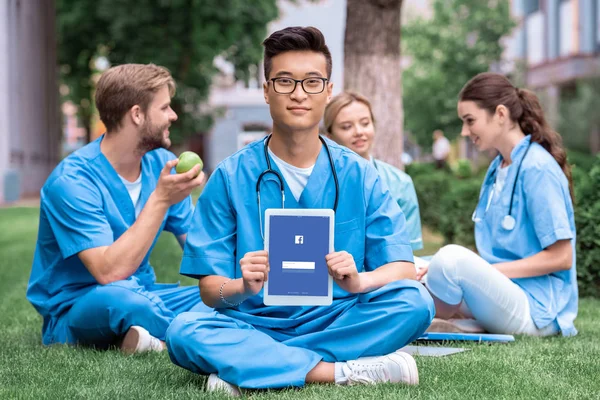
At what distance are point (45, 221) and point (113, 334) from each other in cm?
73

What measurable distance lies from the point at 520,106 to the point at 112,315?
2.69 m

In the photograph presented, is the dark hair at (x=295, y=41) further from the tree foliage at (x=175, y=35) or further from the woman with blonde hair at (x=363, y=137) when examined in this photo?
the tree foliage at (x=175, y=35)

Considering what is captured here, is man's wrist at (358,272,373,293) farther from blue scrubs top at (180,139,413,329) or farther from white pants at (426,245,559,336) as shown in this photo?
white pants at (426,245,559,336)

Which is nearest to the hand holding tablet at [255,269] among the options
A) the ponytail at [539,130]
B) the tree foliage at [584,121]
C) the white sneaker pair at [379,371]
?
the white sneaker pair at [379,371]

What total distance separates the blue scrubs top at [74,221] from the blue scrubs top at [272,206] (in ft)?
3.86

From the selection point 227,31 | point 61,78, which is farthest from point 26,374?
point 61,78

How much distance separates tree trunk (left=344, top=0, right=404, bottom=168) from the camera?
9.52 m

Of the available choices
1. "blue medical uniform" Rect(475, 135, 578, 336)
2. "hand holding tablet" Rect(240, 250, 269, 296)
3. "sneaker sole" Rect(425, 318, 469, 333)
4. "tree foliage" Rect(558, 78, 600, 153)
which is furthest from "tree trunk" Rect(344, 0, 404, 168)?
"tree foliage" Rect(558, 78, 600, 153)

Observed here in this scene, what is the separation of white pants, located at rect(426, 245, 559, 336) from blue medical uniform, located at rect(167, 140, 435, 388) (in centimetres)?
133

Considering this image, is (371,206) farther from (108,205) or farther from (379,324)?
(108,205)

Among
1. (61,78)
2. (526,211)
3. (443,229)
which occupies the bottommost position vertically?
(443,229)

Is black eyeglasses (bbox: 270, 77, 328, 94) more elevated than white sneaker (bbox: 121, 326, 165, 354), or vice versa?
black eyeglasses (bbox: 270, 77, 328, 94)

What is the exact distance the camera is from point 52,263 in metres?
4.87

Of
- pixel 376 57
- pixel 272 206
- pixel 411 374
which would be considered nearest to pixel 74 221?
pixel 272 206
